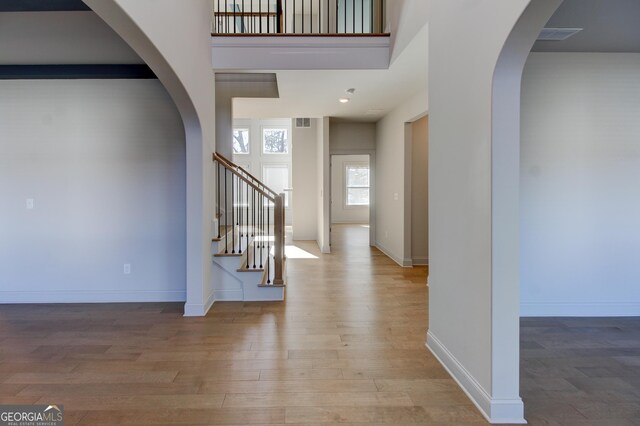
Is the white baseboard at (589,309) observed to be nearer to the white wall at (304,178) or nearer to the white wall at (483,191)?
the white wall at (483,191)

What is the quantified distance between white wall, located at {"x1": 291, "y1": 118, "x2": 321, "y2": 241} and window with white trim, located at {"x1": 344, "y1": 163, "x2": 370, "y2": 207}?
4461 mm

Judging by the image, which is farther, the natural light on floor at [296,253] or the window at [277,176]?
the window at [277,176]

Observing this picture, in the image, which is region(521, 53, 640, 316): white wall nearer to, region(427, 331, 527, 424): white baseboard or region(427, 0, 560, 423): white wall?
region(427, 0, 560, 423): white wall

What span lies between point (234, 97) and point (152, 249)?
2445mm

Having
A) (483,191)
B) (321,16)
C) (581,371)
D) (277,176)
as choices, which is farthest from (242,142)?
(581,371)

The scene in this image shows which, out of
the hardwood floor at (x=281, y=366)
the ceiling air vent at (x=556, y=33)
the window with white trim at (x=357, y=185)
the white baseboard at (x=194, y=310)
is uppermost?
the ceiling air vent at (x=556, y=33)

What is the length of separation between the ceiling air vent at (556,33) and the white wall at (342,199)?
10028 mm

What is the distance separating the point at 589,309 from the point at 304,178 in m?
6.45

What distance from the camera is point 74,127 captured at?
4.08 meters

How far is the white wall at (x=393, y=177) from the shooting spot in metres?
5.99

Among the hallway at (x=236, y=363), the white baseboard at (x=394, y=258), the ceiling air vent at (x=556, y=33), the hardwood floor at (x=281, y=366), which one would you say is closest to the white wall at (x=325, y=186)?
the white baseboard at (x=394, y=258)

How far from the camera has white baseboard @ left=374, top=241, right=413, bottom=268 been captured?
20.1 ft

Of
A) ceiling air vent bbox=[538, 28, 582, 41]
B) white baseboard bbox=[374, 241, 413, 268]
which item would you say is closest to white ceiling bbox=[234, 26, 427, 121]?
ceiling air vent bbox=[538, 28, 582, 41]

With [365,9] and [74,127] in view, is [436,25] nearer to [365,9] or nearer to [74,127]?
[74,127]
